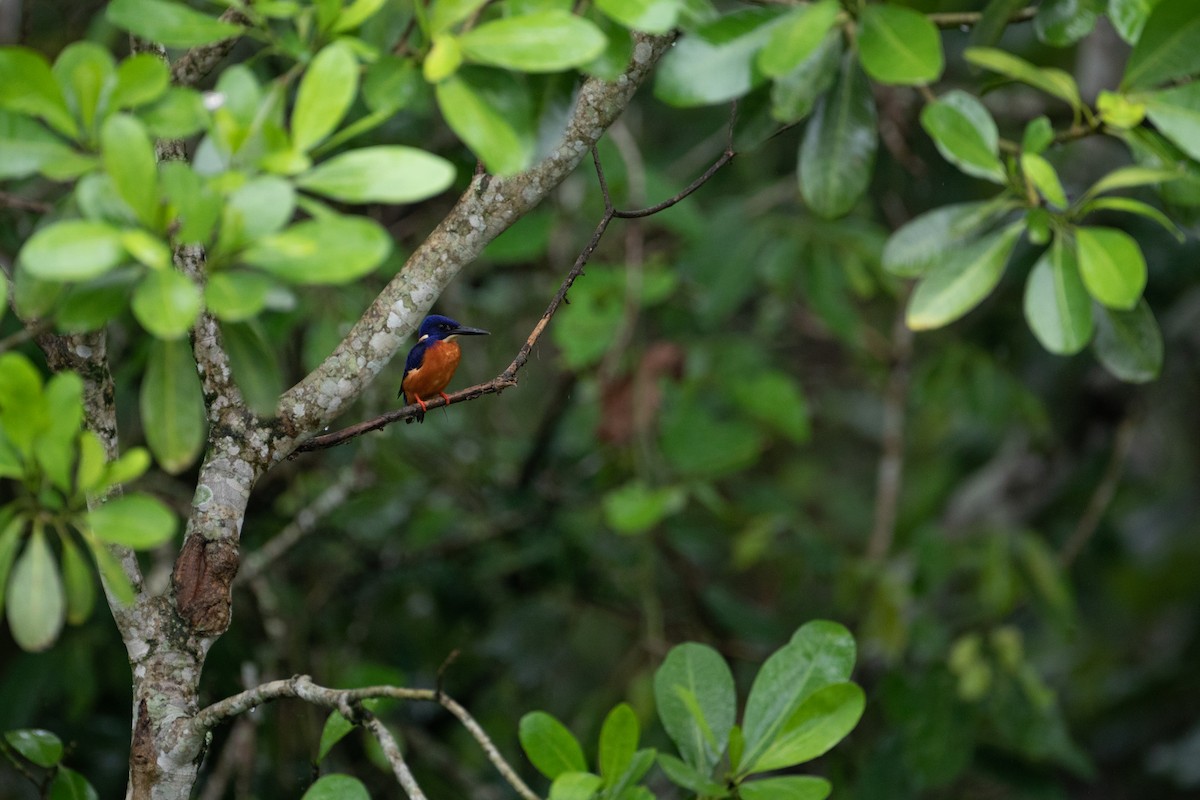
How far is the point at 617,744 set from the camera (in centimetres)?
174

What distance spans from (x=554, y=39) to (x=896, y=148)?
299 centimetres

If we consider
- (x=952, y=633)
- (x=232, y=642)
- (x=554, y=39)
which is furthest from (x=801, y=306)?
(x=554, y=39)

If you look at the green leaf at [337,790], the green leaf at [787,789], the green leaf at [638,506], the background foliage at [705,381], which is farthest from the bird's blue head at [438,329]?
the green leaf at [787,789]

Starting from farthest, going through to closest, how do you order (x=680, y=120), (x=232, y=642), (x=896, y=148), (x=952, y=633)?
(x=680, y=120)
(x=952, y=633)
(x=896, y=148)
(x=232, y=642)

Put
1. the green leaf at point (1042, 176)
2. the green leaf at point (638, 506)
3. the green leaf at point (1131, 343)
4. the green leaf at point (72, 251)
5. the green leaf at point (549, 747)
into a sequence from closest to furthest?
1. the green leaf at point (72, 251)
2. the green leaf at point (1042, 176)
3. the green leaf at point (549, 747)
4. the green leaf at point (1131, 343)
5. the green leaf at point (638, 506)

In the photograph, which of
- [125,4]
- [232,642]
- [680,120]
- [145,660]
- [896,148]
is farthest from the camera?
[680,120]

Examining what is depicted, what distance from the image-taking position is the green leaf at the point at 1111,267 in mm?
1635

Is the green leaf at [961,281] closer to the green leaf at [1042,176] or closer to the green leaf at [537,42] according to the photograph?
the green leaf at [1042,176]

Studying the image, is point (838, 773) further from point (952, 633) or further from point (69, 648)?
point (69, 648)

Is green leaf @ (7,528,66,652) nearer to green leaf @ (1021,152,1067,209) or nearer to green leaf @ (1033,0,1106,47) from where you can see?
green leaf @ (1021,152,1067,209)

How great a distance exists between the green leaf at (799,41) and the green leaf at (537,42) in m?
0.34

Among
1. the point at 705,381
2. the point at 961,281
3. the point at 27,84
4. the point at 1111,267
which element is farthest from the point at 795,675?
the point at 705,381

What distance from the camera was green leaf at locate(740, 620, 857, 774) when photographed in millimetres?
1842

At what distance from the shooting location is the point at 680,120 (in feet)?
17.2
